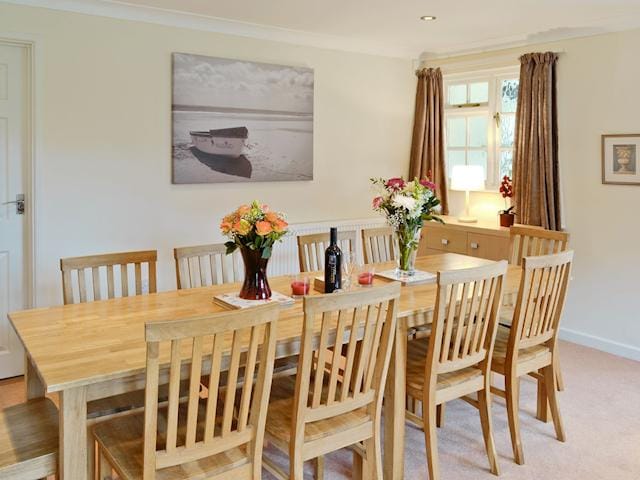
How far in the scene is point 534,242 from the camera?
386cm

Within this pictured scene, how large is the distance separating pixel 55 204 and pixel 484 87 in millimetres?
3709

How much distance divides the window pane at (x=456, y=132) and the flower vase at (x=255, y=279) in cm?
348

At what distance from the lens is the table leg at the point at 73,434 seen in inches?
72.7

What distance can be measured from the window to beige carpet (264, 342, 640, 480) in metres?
2.08

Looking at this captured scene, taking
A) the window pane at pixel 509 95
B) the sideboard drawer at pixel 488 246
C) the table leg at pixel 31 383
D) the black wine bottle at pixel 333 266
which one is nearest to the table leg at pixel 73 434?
the table leg at pixel 31 383

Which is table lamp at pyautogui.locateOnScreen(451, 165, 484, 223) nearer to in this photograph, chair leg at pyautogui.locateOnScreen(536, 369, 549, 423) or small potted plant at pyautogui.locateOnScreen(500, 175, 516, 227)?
small potted plant at pyautogui.locateOnScreen(500, 175, 516, 227)

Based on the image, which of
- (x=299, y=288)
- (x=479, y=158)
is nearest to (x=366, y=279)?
(x=299, y=288)

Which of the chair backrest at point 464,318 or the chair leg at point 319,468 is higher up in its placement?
the chair backrest at point 464,318

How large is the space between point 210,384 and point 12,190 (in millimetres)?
2711

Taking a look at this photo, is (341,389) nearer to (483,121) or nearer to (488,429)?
(488,429)

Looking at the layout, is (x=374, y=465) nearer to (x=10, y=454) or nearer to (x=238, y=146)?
(x=10, y=454)

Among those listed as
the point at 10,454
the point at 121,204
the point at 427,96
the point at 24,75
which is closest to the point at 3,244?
the point at 121,204

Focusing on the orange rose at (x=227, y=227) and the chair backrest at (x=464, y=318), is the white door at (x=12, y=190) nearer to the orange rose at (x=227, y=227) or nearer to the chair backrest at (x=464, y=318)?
the orange rose at (x=227, y=227)

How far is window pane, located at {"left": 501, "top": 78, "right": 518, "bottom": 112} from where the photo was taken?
202 inches
